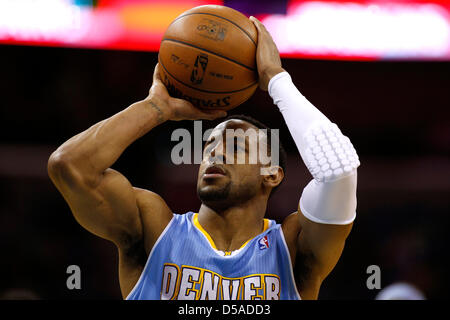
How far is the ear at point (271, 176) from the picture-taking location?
3.11m

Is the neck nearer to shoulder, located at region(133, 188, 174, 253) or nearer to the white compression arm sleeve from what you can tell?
shoulder, located at region(133, 188, 174, 253)

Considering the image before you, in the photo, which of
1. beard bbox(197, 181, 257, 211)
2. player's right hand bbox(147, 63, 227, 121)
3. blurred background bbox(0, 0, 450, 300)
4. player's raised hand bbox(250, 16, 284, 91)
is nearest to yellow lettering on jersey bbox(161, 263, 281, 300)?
beard bbox(197, 181, 257, 211)

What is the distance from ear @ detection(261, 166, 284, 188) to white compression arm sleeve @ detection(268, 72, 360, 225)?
45 centimetres

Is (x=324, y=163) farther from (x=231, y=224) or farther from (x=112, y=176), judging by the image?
(x=112, y=176)

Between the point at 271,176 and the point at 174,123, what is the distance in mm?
3118

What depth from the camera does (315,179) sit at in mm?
2611

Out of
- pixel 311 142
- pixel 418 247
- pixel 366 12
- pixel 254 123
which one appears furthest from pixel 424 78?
pixel 311 142

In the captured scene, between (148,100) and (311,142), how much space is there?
84cm

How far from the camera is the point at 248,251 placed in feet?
9.21

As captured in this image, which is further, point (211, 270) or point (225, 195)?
point (225, 195)

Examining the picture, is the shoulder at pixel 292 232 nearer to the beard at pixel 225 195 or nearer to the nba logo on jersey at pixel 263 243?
the nba logo on jersey at pixel 263 243

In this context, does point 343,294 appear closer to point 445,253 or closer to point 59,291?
point 445,253

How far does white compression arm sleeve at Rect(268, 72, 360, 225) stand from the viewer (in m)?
2.52

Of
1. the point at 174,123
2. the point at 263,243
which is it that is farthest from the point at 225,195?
the point at 174,123
